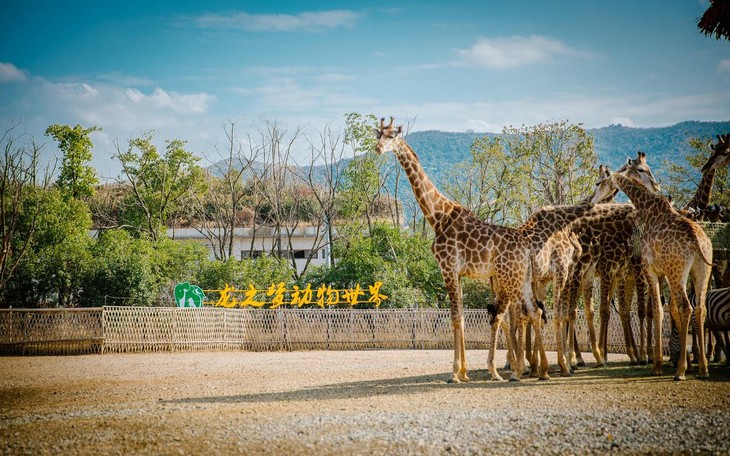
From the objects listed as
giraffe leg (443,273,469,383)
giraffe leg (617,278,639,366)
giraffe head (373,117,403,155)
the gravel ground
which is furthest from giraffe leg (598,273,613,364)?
giraffe head (373,117,403,155)

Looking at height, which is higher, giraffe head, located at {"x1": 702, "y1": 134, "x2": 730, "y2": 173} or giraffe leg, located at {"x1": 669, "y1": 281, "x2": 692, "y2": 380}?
giraffe head, located at {"x1": 702, "y1": 134, "x2": 730, "y2": 173}

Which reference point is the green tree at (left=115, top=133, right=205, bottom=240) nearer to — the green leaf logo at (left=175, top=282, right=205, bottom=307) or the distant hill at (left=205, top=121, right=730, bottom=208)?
the green leaf logo at (left=175, top=282, right=205, bottom=307)

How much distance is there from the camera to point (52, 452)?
6.57m

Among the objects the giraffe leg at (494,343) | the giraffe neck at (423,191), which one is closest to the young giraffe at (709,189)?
the giraffe leg at (494,343)

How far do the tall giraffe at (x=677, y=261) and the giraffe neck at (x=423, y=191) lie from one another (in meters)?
3.36

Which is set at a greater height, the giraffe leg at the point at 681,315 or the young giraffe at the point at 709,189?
the young giraffe at the point at 709,189

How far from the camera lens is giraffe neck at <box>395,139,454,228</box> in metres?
11.9

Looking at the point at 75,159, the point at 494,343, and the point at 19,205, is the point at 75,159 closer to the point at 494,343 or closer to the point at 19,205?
the point at 19,205

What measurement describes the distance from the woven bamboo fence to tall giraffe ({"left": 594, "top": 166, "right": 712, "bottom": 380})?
8672 mm

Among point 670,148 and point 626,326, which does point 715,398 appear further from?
point 670,148

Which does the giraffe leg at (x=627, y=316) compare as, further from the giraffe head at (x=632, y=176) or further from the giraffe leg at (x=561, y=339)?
the giraffe head at (x=632, y=176)

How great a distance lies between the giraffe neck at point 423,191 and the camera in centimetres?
1195

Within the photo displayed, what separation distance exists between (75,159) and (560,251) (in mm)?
25607

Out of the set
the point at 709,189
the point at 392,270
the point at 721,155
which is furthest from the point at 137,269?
the point at 721,155
